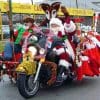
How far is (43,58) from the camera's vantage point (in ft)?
24.8

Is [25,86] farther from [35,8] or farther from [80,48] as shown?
[35,8]

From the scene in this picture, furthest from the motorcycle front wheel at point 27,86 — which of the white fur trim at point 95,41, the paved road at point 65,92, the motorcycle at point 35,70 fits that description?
the white fur trim at point 95,41

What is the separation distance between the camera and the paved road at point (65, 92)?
7681 millimetres

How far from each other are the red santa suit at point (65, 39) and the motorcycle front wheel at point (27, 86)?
837 millimetres

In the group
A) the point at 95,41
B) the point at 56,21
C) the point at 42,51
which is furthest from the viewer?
the point at 95,41

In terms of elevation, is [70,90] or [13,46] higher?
[13,46]

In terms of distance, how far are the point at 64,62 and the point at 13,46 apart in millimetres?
993

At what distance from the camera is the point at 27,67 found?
7.33 m

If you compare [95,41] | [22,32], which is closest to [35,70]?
[22,32]

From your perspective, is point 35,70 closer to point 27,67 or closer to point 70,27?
point 27,67

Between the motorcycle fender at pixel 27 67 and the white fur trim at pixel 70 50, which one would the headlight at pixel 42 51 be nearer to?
the motorcycle fender at pixel 27 67

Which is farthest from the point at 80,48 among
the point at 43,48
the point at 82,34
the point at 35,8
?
the point at 35,8

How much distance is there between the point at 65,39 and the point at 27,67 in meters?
1.43

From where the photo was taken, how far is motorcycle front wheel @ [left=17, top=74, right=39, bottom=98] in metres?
7.31
